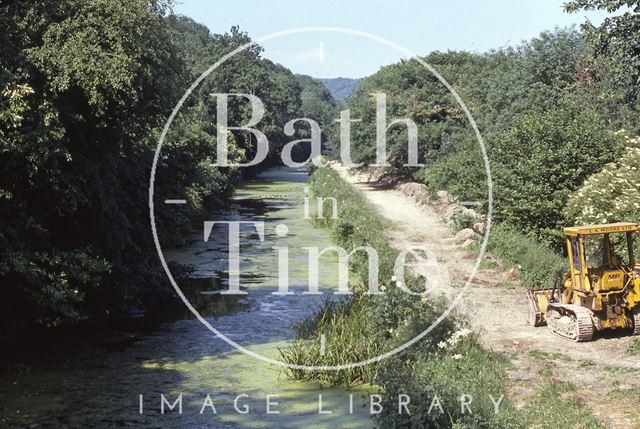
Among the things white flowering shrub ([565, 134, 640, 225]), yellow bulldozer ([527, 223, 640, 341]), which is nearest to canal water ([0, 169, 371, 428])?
yellow bulldozer ([527, 223, 640, 341])

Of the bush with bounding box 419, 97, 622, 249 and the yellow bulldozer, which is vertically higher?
the bush with bounding box 419, 97, 622, 249

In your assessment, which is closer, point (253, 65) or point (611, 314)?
point (611, 314)

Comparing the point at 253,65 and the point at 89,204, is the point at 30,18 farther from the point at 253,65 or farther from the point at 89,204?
the point at 253,65

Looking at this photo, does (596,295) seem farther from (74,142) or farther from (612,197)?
(74,142)

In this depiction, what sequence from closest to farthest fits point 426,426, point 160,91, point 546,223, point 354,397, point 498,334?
point 426,426 < point 354,397 < point 498,334 < point 160,91 < point 546,223

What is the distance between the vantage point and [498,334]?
15859 mm

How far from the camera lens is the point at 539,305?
52.9 ft

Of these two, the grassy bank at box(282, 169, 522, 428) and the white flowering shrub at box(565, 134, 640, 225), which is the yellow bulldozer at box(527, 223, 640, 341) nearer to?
the grassy bank at box(282, 169, 522, 428)

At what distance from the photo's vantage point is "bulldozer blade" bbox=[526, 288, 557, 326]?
16.1m

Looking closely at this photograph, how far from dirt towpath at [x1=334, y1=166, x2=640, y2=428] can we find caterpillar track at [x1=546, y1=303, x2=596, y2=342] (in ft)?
0.59

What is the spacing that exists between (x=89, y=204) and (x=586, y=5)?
1198cm

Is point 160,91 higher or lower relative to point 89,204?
higher

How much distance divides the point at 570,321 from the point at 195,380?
7617mm

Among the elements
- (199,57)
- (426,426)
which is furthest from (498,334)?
(199,57)
